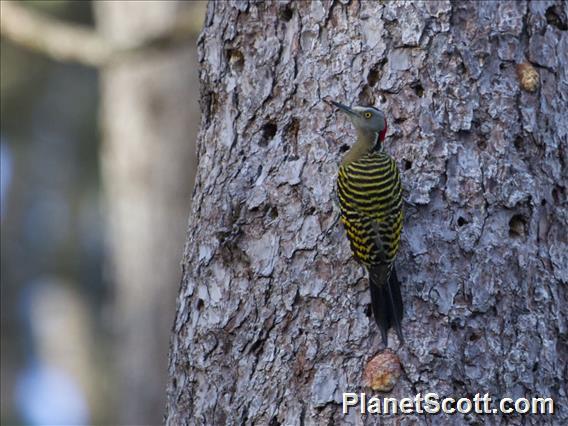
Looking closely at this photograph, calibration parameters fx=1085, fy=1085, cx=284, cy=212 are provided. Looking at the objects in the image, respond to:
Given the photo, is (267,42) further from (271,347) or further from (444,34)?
(271,347)

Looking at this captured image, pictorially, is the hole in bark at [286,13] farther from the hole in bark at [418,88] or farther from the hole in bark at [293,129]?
the hole in bark at [418,88]

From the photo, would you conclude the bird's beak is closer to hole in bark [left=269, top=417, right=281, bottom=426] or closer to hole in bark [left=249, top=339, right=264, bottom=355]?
hole in bark [left=249, top=339, right=264, bottom=355]

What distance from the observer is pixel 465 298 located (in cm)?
396

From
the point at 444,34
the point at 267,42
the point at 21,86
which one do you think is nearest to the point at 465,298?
the point at 444,34

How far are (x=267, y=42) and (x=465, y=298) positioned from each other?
1358 millimetres

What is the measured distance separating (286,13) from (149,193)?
3.94 metres

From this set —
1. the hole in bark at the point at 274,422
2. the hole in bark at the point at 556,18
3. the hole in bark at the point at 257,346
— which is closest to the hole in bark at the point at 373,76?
the hole in bark at the point at 556,18

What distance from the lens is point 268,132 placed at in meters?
4.38

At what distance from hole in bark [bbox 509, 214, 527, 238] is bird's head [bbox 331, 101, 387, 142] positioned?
23.3 inches

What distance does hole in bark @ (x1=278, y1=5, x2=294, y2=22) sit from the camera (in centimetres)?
450

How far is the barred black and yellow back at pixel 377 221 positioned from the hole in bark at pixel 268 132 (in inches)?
13.9

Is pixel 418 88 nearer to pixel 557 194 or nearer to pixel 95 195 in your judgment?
pixel 557 194

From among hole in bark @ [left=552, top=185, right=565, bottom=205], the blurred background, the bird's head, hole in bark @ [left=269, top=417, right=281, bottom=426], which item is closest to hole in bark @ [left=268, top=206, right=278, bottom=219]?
the bird's head

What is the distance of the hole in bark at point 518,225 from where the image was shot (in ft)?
13.4
